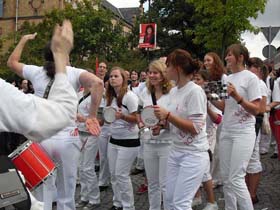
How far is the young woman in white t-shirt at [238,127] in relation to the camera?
5043mm

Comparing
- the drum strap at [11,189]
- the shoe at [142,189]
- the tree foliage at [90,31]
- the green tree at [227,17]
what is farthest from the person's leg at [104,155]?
the tree foliage at [90,31]

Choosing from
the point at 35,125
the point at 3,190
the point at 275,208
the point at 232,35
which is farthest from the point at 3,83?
the point at 232,35

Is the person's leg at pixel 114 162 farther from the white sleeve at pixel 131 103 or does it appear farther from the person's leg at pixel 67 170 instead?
the person's leg at pixel 67 170

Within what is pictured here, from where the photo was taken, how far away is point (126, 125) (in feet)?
20.7

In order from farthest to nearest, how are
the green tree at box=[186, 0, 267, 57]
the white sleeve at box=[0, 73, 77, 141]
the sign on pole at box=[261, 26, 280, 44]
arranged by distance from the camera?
the green tree at box=[186, 0, 267, 57], the sign on pole at box=[261, 26, 280, 44], the white sleeve at box=[0, 73, 77, 141]

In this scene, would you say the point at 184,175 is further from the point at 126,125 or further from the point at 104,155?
the point at 104,155

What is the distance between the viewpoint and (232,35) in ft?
71.1

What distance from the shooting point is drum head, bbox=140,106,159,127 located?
481 cm

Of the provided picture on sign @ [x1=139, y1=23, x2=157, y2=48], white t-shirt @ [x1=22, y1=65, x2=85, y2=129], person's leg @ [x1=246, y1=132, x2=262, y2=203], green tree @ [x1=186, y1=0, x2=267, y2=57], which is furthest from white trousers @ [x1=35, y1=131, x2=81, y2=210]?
green tree @ [x1=186, y1=0, x2=267, y2=57]

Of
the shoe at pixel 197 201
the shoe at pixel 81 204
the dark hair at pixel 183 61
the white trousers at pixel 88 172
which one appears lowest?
the shoe at pixel 81 204

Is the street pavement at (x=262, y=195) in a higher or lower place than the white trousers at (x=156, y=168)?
lower

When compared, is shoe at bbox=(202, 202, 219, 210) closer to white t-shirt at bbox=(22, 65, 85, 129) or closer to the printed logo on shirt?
the printed logo on shirt

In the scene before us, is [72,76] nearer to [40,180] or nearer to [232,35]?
[40,180]

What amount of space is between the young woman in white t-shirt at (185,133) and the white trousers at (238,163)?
24.9 inches
